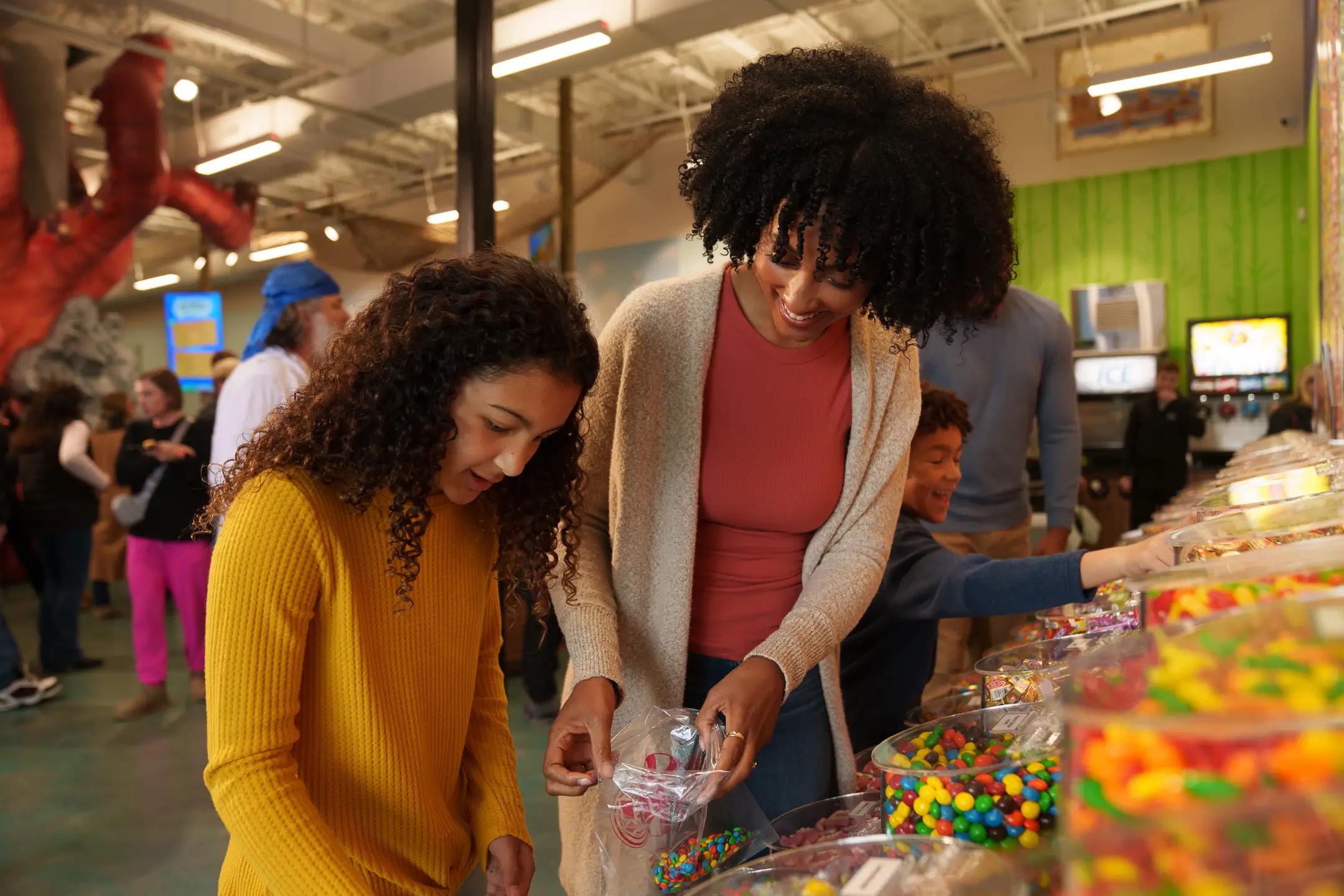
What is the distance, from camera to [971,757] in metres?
1.01

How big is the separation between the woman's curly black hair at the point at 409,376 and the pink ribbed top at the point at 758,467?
0.26 metres

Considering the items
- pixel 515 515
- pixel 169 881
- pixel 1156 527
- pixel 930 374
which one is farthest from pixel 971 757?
pixel 169 881

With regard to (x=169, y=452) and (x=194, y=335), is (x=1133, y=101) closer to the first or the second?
(x=194, y=335)

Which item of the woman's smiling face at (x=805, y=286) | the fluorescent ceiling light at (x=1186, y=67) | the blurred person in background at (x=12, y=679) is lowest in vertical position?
the blurred person in background at (x=12, y=679)

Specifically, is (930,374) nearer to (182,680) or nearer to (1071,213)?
(182,680)

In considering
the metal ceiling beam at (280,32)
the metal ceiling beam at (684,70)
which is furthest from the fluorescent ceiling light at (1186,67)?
the metal ceiling beam at (280,32)

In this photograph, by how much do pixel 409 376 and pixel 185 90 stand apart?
15.3ft

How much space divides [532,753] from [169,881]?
134cm

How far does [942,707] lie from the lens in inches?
56.7

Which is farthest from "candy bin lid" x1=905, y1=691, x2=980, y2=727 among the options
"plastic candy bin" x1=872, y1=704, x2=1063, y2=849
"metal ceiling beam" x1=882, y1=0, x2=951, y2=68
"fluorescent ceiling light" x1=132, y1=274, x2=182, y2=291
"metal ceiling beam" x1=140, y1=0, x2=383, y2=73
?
"metal ceiling beam" x1=882, y1=0, x2=951, y2=68

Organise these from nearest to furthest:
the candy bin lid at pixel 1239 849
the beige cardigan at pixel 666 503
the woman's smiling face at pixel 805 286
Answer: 1. the candy bin lid at pixel 1239 849
2. the woman's smiling face at pixel 805 286
3. the beige cardigan at pixel 666 503

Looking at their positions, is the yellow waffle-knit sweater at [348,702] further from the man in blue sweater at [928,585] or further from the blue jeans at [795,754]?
the man in blue sweater at [928,585]

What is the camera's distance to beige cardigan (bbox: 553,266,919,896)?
4.32 ft

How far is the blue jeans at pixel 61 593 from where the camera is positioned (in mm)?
4980
